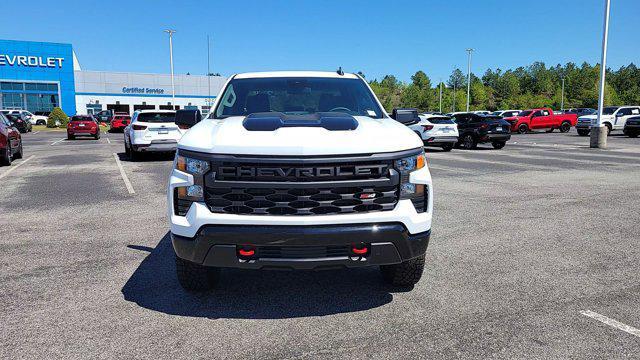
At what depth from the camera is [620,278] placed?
14.1ft

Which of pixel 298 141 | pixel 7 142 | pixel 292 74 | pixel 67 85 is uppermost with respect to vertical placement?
pixel 67 85

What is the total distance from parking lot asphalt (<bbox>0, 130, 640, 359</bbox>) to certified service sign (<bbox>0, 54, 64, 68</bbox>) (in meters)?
71.2

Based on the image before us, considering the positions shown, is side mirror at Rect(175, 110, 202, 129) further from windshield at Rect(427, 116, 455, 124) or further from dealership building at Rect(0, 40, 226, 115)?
dealership building at Rect(0, 40, 226, 115)

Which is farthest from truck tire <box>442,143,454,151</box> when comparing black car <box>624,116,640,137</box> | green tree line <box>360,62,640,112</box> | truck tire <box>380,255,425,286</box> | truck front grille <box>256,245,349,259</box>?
green tree line <box>360,62,640,112</box>

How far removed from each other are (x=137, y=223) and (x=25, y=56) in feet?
239

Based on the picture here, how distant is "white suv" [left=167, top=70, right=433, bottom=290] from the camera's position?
3.14m

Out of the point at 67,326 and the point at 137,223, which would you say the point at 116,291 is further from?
the point at 137,223

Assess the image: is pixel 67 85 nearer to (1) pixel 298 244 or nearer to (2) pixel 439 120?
(2) pixel 439 120

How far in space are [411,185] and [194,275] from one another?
1840 millimetres

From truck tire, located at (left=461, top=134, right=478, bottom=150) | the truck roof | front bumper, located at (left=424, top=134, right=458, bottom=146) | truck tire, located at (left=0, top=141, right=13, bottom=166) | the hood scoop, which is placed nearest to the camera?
the hood scoop

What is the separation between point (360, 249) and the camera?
323cm

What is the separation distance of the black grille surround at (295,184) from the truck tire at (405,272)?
0.81 meters

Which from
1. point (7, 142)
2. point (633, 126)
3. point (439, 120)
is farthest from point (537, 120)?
point (7, 142)

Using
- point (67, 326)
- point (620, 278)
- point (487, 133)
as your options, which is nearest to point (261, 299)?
point (67, 326)
